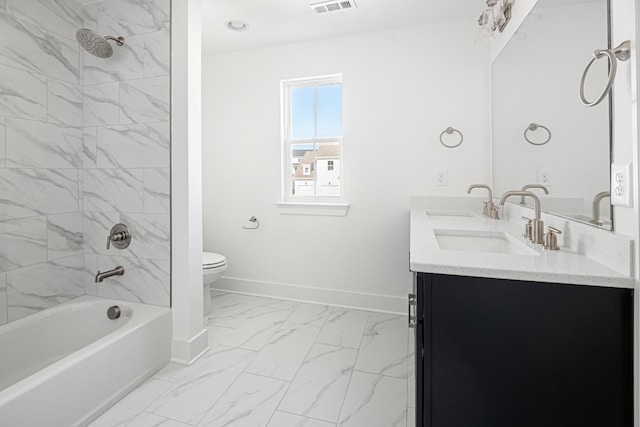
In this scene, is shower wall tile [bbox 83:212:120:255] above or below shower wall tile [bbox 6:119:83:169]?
below

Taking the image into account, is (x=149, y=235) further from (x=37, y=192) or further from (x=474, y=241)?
(x=474, y=241)

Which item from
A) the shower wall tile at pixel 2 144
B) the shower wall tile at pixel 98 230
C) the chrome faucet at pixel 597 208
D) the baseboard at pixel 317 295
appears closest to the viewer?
the chrome faucet at pixel 597 208

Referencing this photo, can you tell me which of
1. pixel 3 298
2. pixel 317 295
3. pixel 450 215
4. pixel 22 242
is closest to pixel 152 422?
pixel 3 298

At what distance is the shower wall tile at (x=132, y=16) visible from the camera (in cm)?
193

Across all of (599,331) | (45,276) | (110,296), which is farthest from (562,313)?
(45,276)

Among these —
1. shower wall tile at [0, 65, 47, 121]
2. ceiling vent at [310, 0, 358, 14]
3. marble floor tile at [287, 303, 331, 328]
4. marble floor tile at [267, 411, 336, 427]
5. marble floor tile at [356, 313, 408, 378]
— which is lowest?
marble floor tile at [267, 411, 336, 427]

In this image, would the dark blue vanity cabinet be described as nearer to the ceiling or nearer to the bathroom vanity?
the bathroom vanity

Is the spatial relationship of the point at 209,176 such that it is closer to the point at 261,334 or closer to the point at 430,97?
the point at 261,334

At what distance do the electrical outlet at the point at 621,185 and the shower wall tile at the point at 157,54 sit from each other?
217 cm

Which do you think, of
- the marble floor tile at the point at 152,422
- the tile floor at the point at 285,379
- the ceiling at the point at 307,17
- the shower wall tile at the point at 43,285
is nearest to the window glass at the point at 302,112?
the ceiling at the point at 307,17

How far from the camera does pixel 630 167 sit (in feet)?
3.05

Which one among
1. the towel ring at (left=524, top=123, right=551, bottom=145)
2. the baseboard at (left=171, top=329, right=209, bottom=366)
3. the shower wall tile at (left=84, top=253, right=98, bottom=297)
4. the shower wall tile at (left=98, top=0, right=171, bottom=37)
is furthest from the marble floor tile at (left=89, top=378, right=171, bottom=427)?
the towel ring at (left=524, top=123, right=551, bottom=145)

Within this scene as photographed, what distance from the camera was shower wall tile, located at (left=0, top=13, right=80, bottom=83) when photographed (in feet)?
5.78

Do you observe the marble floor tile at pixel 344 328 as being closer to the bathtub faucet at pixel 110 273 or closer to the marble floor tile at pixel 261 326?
the marble floor tile at pixel 261 326
